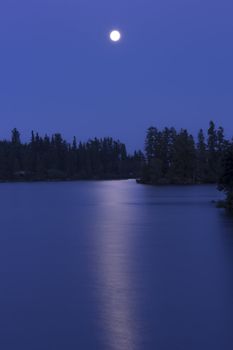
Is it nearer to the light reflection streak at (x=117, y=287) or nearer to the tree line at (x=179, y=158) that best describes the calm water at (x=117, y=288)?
the light reflection streak at (x=117, y=287)

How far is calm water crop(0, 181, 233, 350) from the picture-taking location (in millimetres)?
8039

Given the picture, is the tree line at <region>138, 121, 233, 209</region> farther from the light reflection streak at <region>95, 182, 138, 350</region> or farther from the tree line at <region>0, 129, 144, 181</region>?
the light reflection streak at <region>95, 182, 138, 350</region>

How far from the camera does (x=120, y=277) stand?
1205 cm

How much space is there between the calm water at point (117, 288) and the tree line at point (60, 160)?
8979 centimetres

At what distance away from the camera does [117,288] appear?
11.0 meters

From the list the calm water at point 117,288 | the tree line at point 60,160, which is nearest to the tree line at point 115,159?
the tree line at point 60,160

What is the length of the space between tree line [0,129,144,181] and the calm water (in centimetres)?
8979

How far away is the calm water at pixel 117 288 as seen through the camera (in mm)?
8039

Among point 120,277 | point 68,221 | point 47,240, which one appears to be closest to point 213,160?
point 68,221

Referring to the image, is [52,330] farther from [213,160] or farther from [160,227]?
[213,160]

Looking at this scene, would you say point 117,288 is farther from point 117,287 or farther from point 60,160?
point 60,160

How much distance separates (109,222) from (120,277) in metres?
12.6

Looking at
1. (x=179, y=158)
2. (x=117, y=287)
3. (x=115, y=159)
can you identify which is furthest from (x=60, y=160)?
(x=117, y=287)

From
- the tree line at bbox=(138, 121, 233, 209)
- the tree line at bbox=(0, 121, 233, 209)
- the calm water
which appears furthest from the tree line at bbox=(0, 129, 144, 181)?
the calm water
